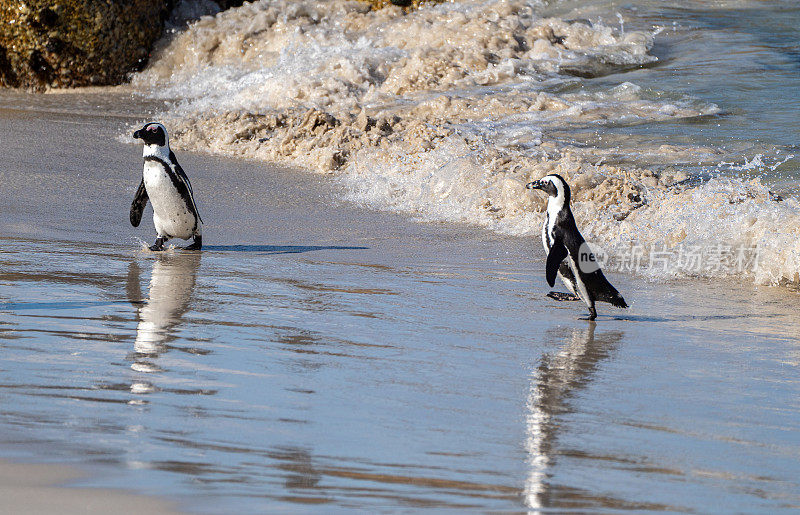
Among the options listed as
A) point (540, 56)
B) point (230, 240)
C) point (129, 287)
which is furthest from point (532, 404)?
point (540, 56)

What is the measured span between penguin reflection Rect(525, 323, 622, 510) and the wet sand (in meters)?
0.01

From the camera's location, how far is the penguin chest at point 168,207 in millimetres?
5965

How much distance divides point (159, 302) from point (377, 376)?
140 centimetres

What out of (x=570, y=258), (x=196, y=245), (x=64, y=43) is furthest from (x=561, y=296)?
(x=64, y=43)

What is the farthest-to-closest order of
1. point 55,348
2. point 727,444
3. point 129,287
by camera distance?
point 129,287, point 55,348, point 727,444

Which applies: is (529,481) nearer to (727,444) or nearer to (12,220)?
(727,444)

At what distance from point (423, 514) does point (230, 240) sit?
4173mm

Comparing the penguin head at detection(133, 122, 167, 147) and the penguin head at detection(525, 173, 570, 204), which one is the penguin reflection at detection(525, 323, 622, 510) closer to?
the penguin head at detection(525, 173, 570, 204)

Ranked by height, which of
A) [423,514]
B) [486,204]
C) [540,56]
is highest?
[540,56]

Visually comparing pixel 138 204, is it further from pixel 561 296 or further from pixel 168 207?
pixel 561 296

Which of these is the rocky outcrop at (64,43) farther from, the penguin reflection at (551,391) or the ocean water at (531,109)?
the penguin reflection at (551,391)

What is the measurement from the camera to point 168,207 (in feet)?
19.6

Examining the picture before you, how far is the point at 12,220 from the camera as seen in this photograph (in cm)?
620

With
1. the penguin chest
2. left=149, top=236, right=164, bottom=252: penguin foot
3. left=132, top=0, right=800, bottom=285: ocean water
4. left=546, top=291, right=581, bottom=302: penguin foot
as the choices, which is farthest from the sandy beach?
left=132, top=0, right=800, bottom=285: ocean water
